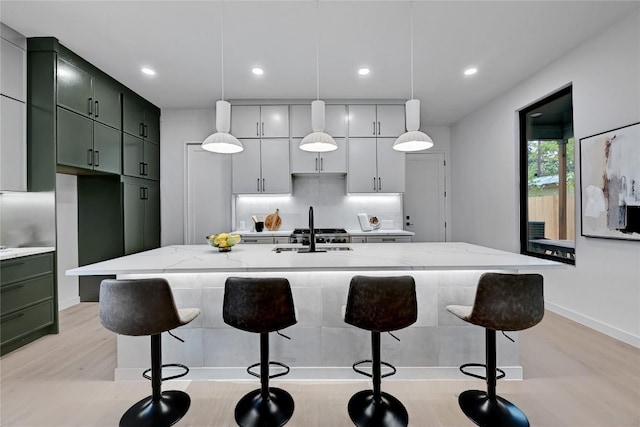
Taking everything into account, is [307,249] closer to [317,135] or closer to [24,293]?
[317,135]

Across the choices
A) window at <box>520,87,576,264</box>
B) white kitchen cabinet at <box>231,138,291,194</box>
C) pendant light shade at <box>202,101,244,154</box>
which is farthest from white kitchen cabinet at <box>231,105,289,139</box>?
window at <box>520,87,576,264</box>

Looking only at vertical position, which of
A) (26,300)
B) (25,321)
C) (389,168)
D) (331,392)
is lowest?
(331,392)

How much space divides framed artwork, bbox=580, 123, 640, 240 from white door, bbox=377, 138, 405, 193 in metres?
2.05

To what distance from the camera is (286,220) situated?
191 inches

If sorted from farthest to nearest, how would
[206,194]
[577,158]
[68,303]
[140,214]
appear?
1. [206,194]
2. [140,214]
3. [68,303]
4. [577,158]

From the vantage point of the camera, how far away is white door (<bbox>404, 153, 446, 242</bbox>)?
583 centimetres

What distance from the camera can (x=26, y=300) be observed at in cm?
273

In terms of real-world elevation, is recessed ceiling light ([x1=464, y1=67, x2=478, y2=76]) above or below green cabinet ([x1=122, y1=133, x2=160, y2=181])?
above

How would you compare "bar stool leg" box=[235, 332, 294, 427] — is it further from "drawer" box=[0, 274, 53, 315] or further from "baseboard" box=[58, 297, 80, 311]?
"baseboard" box=[58, 297, 80, 311]

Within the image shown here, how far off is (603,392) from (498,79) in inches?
133

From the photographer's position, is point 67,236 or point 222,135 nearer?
point 222,135

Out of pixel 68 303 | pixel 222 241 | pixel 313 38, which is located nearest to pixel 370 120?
pixel 313 38

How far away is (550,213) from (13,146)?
218 inches

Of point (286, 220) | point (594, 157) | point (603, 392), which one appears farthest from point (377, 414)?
point (286, 220)
